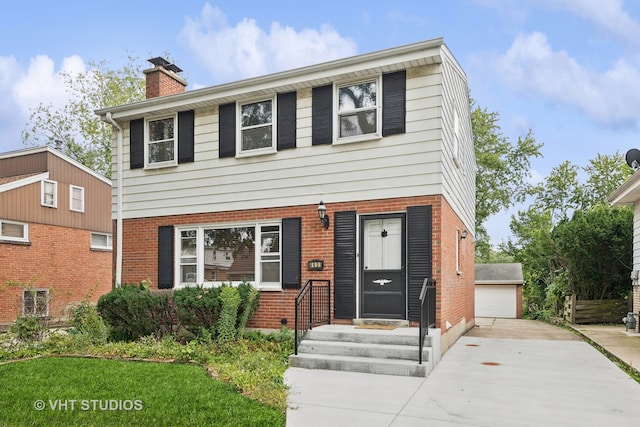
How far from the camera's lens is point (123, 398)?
5422 mm

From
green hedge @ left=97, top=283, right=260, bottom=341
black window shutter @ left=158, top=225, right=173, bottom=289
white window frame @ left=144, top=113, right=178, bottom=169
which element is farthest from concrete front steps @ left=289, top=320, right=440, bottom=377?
white window frame @ left=144, top=113, right=178, bottom=169

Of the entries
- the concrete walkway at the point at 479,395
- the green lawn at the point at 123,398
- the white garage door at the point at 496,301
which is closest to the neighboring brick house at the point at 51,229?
the green lawn at the point at 123,398

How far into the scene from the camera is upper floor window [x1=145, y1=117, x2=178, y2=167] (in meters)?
11.3

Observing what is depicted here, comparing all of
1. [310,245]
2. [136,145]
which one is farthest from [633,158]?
[136,145]

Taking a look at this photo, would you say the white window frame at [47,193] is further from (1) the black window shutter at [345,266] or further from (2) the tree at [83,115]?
(1) the black window shutter at [345,266]

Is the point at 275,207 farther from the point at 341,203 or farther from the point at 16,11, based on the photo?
the point at 16,11

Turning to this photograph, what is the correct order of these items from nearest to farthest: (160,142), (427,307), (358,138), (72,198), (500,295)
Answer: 1. (427,307)
2. (358,138)
3. (160,142)
4. (72,198)
5. (500,295)

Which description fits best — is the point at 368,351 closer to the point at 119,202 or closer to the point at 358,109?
the point at 358,109

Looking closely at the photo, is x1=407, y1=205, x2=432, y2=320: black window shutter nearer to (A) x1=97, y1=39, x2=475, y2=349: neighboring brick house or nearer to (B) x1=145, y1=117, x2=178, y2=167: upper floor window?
(A) x1=97, y1=39, x2=475, y2=349: neighboring brick house

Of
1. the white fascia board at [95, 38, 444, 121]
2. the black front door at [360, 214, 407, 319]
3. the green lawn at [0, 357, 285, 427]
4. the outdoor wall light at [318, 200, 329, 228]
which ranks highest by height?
the white fascia board at [95, 38, 444, 121]

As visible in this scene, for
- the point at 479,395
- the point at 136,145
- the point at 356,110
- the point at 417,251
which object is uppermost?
the point at 356,110

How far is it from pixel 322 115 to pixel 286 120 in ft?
2.56

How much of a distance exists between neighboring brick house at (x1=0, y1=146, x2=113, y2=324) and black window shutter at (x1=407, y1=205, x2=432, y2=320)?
36.4ft

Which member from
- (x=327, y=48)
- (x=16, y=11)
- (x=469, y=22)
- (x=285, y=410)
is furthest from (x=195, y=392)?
(x=327, y=48)
